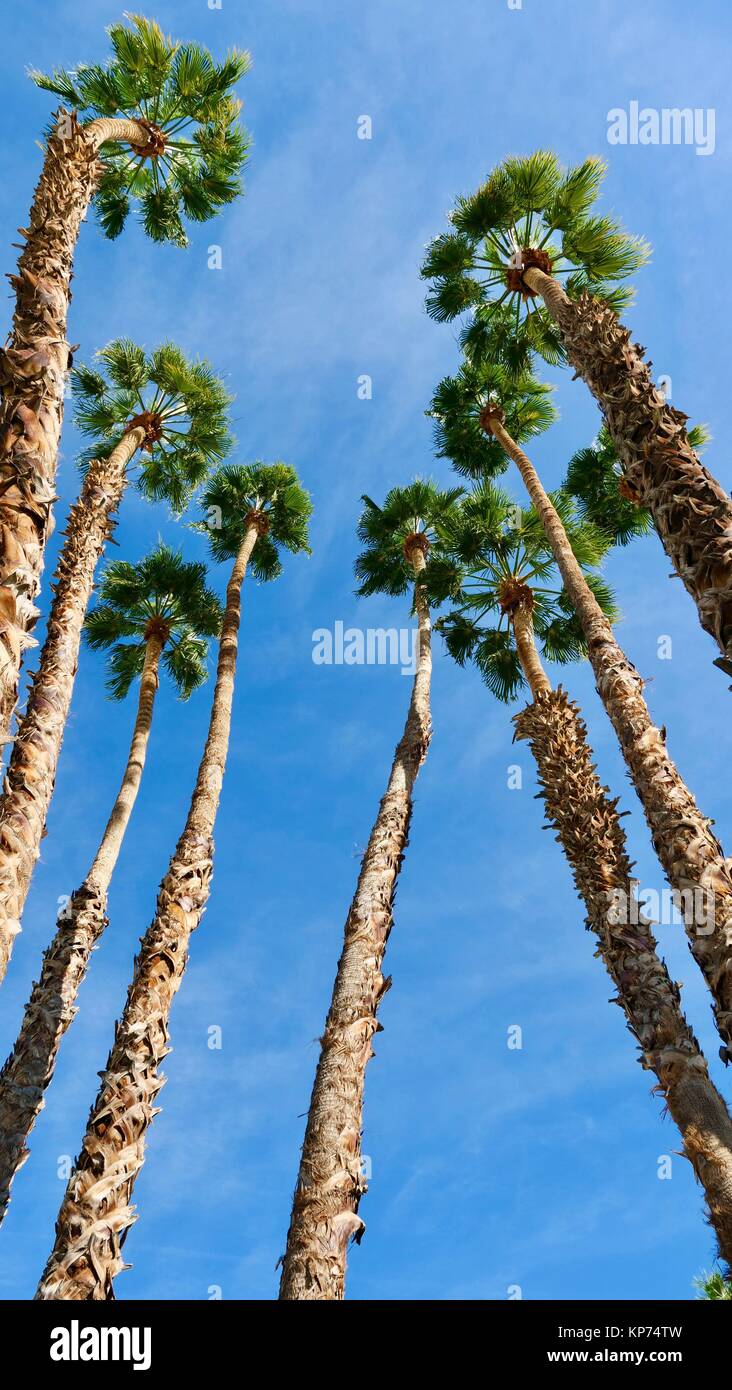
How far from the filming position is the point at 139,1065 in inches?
283

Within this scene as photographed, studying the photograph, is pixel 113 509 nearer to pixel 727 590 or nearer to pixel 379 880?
pixel 379 880

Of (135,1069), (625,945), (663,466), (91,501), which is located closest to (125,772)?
(91,501)

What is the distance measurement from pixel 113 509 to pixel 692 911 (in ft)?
28.4

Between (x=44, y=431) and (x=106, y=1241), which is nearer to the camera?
(x=44, y=431)

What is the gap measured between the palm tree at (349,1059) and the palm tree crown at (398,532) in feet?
13.1

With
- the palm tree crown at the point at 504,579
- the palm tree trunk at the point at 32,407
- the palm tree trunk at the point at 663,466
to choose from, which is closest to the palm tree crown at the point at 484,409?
the palm tree crown at the point at 504,579

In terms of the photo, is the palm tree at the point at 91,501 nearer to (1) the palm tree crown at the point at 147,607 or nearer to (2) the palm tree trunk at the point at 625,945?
(1) the palm tree crown at the point at 147,607

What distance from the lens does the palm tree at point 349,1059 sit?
21.5ft

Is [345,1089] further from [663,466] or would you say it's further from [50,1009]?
[663,466]

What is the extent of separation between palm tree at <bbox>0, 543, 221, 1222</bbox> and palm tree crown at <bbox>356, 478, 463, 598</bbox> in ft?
12.3

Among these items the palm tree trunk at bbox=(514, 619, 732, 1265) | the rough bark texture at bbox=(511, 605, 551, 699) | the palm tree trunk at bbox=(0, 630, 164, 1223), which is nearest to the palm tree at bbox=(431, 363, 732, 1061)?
the palm tree trunk at bbox=(514, 619, 732, 1265)

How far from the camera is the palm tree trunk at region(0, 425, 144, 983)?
17.6 ft

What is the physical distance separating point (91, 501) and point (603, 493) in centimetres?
975
